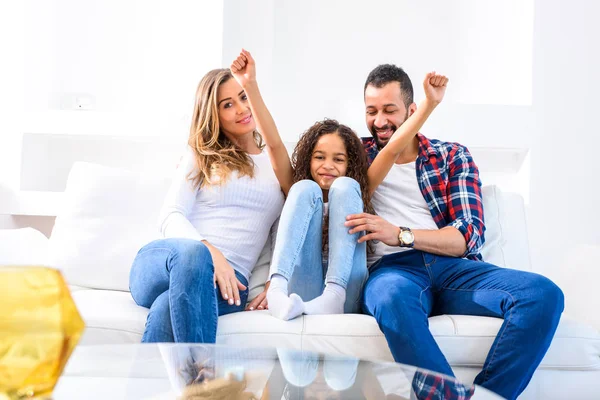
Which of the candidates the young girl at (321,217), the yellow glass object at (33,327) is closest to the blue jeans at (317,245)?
the young girl at (321,217)

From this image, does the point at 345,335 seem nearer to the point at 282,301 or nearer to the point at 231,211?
the point at 282,301

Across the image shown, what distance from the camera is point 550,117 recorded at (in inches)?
122

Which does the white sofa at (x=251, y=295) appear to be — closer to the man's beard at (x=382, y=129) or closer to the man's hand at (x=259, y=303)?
the man's hand at (x=259, y=303)

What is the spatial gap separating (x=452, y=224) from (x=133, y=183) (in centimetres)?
108

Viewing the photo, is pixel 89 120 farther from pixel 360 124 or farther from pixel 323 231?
pixel 323 231

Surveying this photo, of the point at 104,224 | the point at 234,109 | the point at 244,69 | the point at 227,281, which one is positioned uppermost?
the point at 244,69

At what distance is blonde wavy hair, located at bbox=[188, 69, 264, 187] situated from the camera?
2.02 meters

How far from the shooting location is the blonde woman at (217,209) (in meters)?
1.66

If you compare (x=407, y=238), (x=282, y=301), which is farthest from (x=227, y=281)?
(x=407, y=238)

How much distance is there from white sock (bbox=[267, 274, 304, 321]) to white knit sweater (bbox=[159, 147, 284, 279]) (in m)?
0.22

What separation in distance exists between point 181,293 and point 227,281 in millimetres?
252

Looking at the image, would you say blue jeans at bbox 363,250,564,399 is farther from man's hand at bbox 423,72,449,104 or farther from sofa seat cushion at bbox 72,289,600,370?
man's hand at bbox 423,72,449,104

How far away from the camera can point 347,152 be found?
2.12m

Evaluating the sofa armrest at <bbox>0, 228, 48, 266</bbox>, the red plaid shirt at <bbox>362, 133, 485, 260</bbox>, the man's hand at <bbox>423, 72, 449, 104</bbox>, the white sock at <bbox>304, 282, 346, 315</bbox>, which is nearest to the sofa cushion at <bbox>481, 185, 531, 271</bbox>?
the red plaid shirt at <bbox>362, 133, 485, 260</bbox>
